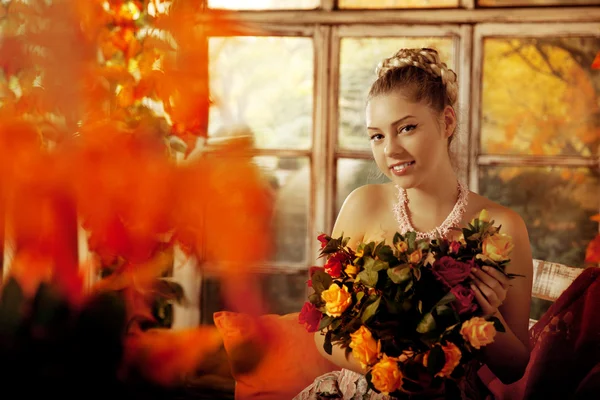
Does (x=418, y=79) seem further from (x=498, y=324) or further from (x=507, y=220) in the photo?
(x=498, y=324)

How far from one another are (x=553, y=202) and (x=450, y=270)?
1.02m

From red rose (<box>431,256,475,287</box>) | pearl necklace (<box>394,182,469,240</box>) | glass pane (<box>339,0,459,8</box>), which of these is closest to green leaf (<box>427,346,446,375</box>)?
red rose (<box>431,256,475,287</box>)

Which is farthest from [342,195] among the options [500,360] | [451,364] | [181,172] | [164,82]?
[451,364]

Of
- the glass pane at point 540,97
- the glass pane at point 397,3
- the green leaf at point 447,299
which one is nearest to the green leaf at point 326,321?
the green leaf at point 447,299

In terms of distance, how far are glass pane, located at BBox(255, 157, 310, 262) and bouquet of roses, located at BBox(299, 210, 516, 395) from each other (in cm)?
93

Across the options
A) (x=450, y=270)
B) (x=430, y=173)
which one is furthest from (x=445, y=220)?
(x=450, y=270)

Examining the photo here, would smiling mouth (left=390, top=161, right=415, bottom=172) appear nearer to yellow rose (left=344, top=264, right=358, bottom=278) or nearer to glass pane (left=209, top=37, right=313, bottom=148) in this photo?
yellow rose (left=344, top=264, right=358, bottom=278)

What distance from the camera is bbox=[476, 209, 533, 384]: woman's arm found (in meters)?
1.34

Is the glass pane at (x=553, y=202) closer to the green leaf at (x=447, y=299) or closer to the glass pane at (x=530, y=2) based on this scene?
the glass pane at (x=530, y=2)

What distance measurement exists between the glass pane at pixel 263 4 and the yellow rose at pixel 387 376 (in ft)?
4.41

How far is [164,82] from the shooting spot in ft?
7.13

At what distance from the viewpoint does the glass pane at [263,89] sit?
2135 millimetres

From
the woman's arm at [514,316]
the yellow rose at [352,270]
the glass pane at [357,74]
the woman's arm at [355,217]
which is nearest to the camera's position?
the yellow rose at [352,270]

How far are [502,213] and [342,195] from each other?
0.76m
